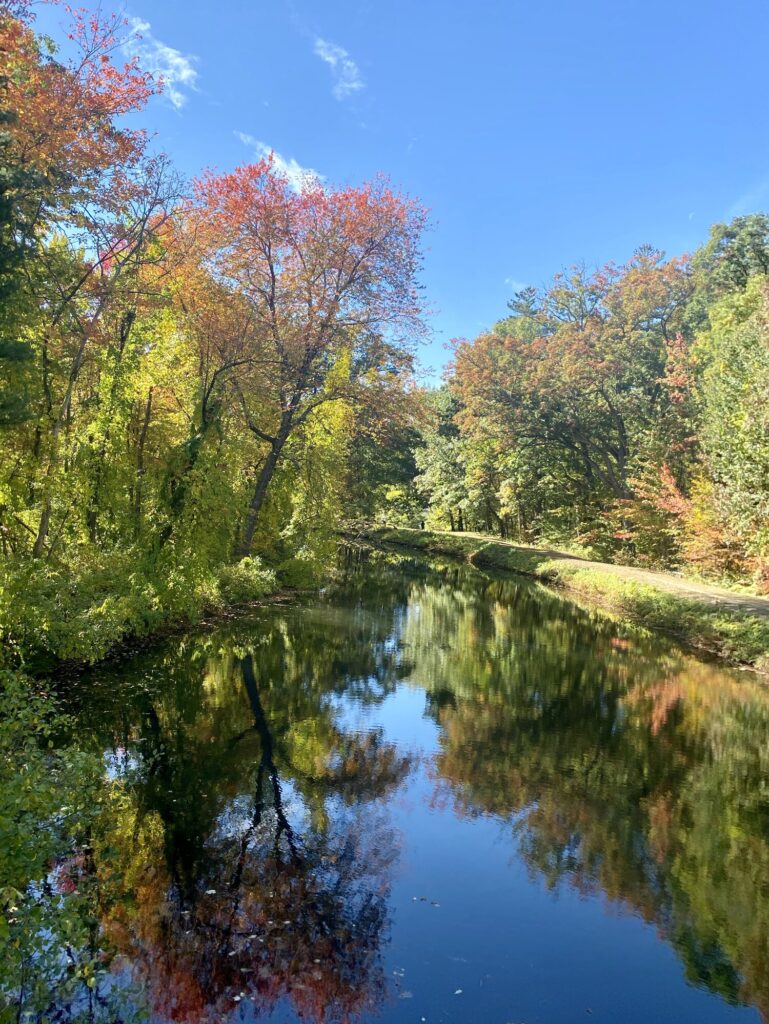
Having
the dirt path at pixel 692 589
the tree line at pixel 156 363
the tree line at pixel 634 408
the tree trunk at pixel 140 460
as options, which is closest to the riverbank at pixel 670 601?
the dirt path at pixel 692 589

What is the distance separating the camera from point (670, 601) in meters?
21.7

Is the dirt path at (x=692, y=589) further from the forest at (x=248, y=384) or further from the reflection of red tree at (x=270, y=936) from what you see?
the reflection of red tree at (x=270, y=936)

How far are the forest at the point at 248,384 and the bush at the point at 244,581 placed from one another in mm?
101

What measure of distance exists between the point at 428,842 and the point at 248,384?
56.4ft

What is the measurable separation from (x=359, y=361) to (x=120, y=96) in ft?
43.0

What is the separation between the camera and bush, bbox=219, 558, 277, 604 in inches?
808

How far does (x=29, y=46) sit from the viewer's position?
10.4 m

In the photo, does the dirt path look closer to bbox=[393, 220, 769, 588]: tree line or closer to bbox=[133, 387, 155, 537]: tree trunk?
bbox=[393, 220, 769, 588]: tree line

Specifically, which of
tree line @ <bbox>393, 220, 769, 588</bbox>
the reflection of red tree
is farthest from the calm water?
tree line @ <bbox>393, 220, 769, 588</bbox>

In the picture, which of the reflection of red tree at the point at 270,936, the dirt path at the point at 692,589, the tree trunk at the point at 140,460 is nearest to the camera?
the reflection of red tree at the point at 270,936

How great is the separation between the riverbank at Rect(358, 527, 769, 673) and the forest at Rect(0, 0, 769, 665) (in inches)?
81.6

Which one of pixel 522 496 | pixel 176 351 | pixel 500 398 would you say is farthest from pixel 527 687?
pixel 522 496

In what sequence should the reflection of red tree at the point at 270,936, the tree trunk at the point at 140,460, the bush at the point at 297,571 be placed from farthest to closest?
the bush at the point at 297,571 < the tree trunk at the point at 140,460 < the reflection of red tree at the point at 270,936

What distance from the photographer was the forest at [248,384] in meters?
11.8
